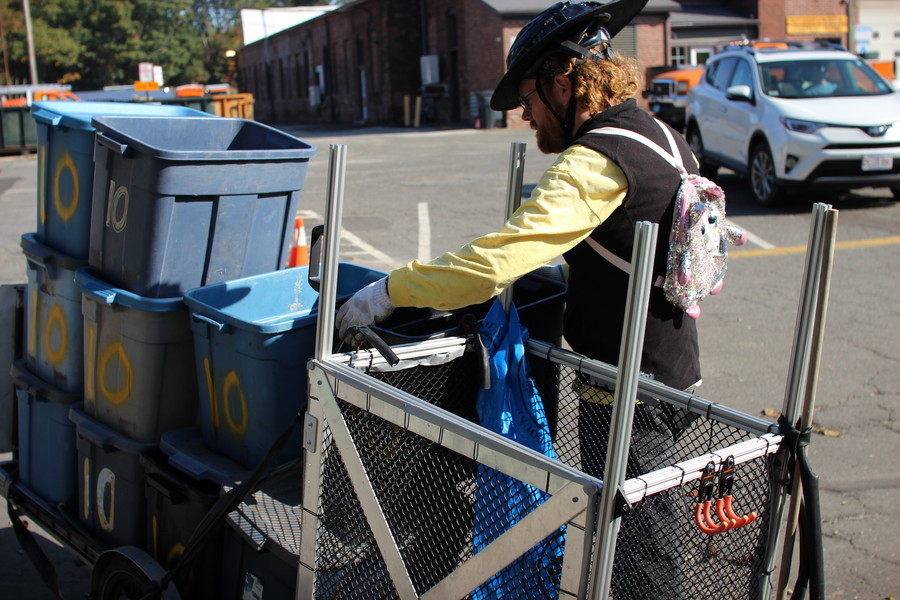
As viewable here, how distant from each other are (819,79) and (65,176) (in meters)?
10.4

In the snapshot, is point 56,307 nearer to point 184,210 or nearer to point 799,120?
point 184,210

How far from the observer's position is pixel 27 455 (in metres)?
3.68

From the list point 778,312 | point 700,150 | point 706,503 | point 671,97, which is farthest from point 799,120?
point 706,503

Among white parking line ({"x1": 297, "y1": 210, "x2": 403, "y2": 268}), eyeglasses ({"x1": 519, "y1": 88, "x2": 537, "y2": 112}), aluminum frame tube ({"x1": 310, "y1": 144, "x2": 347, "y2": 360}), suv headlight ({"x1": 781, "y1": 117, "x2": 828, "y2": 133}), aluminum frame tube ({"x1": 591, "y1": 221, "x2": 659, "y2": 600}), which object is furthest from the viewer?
suv headlight ({"x1": 781, "y1": 117, "x2": 828, "y2": 133})

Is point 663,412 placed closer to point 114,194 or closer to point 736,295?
point 114,194

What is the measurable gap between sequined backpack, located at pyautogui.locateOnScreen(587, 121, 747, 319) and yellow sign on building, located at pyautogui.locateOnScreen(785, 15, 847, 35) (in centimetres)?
3638

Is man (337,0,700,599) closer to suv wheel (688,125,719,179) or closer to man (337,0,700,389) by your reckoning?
man (337,0,700,389)

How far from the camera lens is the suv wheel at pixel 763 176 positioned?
11.2 m

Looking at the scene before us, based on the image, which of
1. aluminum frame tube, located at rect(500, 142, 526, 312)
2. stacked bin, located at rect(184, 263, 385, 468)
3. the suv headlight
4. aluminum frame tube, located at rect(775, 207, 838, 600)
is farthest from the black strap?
the suv headlight

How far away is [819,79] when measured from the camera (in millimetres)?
11594

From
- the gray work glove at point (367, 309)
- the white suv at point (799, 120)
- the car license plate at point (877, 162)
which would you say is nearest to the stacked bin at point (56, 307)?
the gray work glove at point (367, 309)

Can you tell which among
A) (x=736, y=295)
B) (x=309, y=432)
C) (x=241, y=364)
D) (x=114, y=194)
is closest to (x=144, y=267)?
(x=114, y=194)

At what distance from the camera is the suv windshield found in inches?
449

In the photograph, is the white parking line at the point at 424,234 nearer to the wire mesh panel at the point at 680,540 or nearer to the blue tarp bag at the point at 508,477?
the blue tarp bag at the point at 508,477
